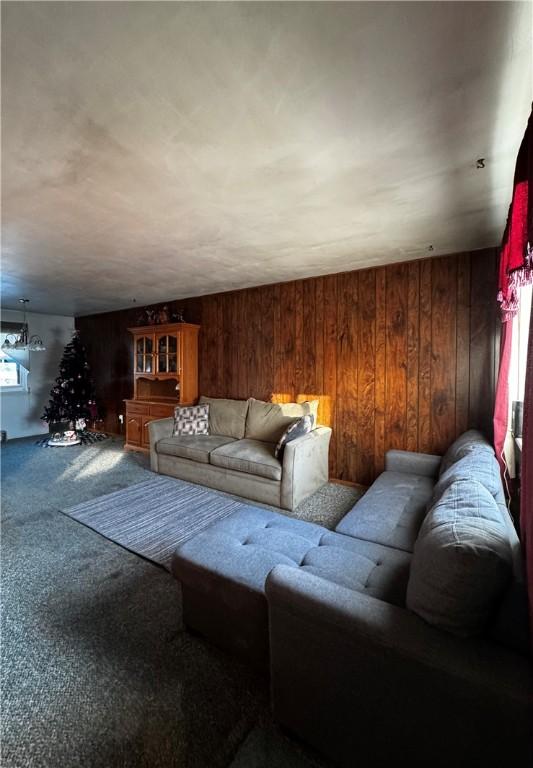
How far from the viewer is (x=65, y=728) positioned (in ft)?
4.00

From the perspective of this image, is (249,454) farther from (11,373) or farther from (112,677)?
(11,373)

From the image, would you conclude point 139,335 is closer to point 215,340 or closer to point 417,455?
point 215,340

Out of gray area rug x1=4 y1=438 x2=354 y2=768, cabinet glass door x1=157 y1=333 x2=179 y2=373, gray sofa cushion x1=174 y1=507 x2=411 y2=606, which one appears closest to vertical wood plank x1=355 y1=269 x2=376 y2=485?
gray sofa cushion x1=174 y1=507 x2=411 y2=606

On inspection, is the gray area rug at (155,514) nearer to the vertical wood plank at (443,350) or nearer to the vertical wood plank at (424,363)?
the vertical wood plank at (424,363)

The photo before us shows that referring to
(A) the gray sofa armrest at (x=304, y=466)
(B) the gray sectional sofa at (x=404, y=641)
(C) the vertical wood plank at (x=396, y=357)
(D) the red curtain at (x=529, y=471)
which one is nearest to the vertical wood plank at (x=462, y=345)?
(C) the vertical wood plank at (x=396, y=357)

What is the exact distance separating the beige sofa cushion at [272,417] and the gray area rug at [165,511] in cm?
83

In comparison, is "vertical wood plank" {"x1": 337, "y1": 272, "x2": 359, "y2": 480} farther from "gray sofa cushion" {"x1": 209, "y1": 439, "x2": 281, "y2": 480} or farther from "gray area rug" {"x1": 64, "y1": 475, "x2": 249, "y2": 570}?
"gray area rug" {"x1": 64, "y1": 475, "x2": 249, "y2": 570}

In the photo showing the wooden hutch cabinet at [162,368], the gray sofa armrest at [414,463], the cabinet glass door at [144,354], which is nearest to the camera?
the gray sofa armrest at [414,463]

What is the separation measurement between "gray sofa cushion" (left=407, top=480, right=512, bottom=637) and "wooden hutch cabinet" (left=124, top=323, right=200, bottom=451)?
13.7ft

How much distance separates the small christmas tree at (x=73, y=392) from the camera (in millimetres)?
5914

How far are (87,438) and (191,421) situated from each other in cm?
290

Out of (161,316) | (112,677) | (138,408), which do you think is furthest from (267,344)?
(112,677)

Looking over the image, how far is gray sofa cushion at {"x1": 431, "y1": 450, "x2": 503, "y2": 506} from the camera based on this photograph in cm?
153

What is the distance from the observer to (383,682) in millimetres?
955
